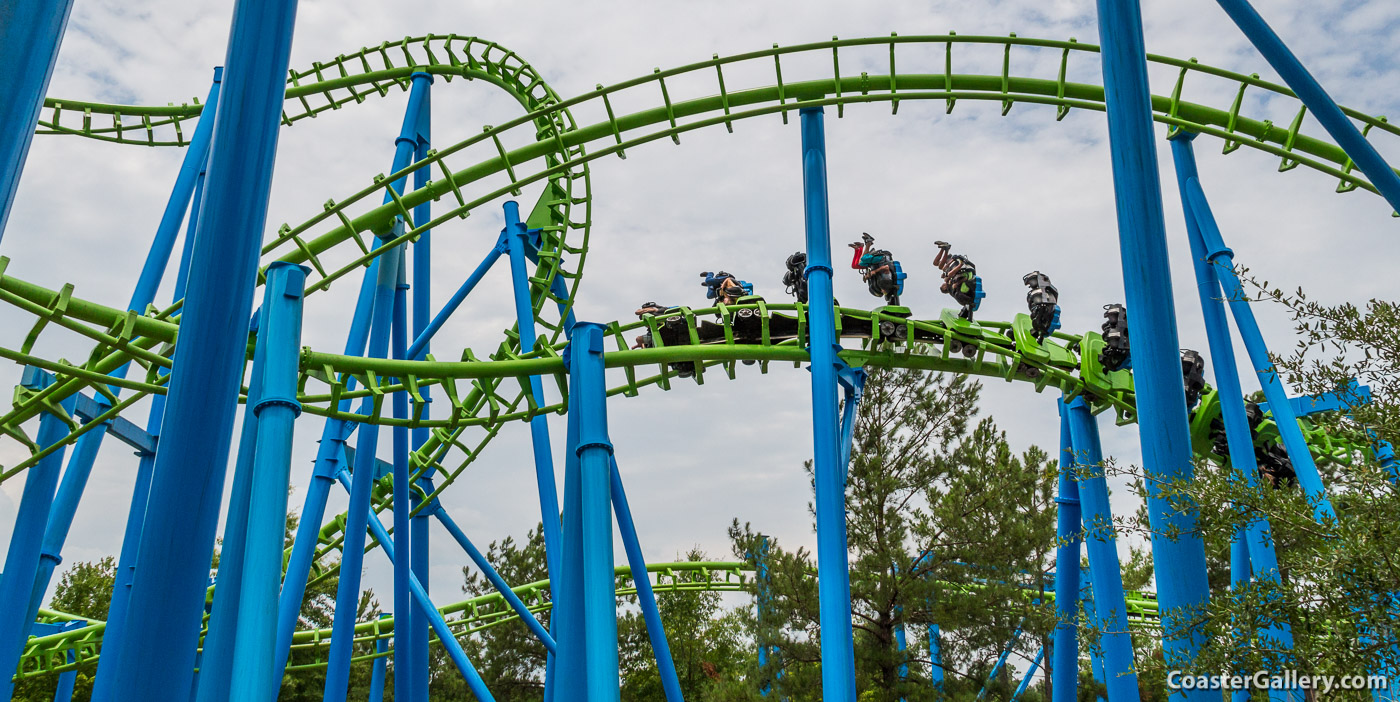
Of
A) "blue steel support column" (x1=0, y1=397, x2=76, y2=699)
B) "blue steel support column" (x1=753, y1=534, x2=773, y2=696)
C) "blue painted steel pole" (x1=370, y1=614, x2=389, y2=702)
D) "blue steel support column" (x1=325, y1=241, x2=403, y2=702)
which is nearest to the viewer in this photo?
"blue steel support column" (x1=0, y1=397, x2=76, y2=699)

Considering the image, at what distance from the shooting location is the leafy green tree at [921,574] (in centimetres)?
816

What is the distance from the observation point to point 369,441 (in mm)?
7062

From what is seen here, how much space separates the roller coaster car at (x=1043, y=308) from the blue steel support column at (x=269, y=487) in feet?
18.0

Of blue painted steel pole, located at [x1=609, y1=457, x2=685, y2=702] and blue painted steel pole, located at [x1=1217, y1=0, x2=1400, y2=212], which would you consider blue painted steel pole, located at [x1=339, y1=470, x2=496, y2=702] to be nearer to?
blue painted steel pole, located at [x1=609, y1=457, x2=685, y2=702]

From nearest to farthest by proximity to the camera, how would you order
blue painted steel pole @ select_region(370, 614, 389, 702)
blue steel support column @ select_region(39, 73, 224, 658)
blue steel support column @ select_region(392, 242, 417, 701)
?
blue steel support column @ select_region(39, 73, 224, 658)
blue steel support column @ select_region(392, 242, 417, 701)
blue painted steel pole @ select_region(370, 614, 389, 702)

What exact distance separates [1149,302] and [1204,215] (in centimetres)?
373

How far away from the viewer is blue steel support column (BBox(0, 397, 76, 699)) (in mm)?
6688

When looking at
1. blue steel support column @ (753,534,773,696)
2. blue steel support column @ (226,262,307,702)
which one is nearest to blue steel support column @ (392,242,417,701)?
blue steel support column @ (226,262,307,702)

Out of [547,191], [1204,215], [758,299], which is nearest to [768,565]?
[758,299]

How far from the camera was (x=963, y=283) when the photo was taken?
8.65 metres

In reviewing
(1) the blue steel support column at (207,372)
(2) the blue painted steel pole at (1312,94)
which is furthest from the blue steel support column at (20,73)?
(2) the blue painted steel pole at (1312,94)

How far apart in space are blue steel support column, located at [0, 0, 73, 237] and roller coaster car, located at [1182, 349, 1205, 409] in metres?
8.48

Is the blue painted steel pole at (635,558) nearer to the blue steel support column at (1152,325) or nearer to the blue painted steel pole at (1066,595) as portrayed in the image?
the blue painted steel pole at (1066,595)

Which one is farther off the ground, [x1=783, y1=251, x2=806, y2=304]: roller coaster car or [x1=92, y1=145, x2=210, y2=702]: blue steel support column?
[x1=783, y1=251, x2=806, y2=304]: roller coaster car
